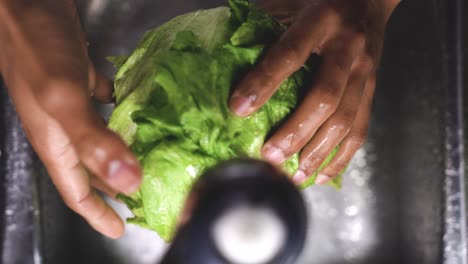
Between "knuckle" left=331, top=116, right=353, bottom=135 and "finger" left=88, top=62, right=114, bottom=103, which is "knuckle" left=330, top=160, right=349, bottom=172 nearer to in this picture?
"knuckle" left=331, top=116, right=353, bottom=135

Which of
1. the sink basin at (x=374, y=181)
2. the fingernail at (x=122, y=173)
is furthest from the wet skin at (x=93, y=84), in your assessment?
the sink basin at (x=374, y=181)

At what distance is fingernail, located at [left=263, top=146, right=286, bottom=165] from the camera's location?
1104 millimetres

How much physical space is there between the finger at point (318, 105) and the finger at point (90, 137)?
36 centimetres

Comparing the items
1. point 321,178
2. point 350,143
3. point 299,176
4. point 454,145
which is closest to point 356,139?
point 350,143

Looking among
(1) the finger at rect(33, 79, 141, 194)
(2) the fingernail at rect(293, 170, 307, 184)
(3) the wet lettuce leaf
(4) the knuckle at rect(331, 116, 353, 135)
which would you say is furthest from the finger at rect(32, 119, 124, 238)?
(4) the knuckle at rect(331, 116, 353, 135)

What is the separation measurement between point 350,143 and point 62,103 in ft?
2.73

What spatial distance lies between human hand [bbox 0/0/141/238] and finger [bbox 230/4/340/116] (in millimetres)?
291

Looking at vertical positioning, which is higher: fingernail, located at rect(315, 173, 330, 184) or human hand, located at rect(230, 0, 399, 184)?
human hand, located at rect(230, 0, 399, 184)

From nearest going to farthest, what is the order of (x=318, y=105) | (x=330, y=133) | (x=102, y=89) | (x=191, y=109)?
1. (x=191, y=109)
2. (x=318, y=105)
3. (x=330, y=133)
4. (x=102, y=89)

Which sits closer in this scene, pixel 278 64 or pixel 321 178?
pixel 278 64

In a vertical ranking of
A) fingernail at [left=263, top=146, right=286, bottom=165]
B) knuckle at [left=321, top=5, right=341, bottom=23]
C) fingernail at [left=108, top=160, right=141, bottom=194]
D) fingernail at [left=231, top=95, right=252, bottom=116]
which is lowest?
fingernail at [left=263, top=146, right=286, bottom=165]

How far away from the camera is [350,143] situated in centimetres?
143

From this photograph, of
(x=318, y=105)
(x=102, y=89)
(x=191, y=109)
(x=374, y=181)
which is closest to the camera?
(x=191, y=109)

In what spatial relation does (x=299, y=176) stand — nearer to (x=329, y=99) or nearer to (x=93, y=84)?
(x=329, y=99)
